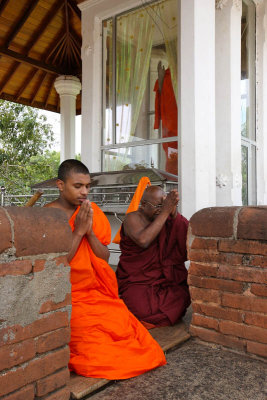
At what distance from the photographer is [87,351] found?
2.06 metres

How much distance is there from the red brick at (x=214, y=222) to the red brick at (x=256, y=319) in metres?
0.49

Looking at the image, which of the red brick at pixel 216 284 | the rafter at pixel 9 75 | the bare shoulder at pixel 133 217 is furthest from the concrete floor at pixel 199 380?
the rafter at pixel 9 75

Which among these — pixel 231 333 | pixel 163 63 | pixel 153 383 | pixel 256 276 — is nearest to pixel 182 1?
pixel 163 63

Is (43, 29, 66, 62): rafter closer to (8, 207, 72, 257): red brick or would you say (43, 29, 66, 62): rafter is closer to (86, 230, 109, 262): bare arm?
(86, 230, 109, 262): bare arm

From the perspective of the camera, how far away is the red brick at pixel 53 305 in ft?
5.41

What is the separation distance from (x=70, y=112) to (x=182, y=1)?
471cm

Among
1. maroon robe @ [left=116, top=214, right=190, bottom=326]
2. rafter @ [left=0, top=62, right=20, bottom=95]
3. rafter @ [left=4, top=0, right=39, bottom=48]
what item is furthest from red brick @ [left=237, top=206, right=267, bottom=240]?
rafter @ [left=0, top=62, right=20, bottom=95]

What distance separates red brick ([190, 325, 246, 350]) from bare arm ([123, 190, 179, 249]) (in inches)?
27.9

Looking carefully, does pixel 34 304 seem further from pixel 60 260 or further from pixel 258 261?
pixel 258 261

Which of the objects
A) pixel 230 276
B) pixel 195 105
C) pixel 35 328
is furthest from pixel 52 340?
pixel 195 105

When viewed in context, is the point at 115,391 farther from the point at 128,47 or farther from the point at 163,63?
the point at 128,47

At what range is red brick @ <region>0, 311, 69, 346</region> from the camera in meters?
→ 1.49

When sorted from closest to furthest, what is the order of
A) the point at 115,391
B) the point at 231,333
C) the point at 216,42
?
the point at 115,391 → the point at 231,333 → the point at 216,42

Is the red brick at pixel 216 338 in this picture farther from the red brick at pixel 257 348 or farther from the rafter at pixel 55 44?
the rafter at pixel 55 44
